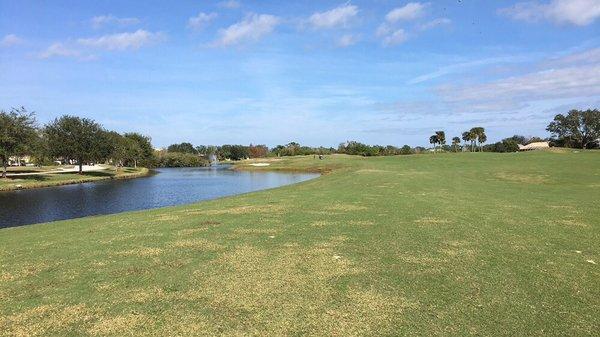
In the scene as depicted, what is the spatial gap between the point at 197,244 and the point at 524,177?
102ft

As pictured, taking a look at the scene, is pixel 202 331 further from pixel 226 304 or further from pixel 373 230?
pixel 373 230

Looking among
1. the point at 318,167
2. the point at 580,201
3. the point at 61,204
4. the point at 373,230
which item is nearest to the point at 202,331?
the point at 373,230

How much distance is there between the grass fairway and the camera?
5949 millimetres

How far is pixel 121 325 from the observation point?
595cm

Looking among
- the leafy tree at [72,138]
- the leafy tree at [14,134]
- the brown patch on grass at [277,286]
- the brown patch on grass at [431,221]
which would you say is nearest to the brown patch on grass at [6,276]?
the brown patch on grass at [277,286]

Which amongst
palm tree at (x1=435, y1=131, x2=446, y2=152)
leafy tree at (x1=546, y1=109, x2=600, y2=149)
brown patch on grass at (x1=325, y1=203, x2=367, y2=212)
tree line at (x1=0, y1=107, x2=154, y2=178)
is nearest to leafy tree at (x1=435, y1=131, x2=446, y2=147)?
palm tree at (x1=435, y1=131, x2=446, y2=152)

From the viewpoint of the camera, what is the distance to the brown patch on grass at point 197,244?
33.6 ft

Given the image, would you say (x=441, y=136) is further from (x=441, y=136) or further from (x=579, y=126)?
(x=579, y=126)

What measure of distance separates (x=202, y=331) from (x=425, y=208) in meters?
12.4

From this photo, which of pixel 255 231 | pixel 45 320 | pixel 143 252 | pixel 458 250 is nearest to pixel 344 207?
pixel 255 231

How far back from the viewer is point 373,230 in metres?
12.0

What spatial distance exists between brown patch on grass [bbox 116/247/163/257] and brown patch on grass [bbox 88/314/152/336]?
3552mm

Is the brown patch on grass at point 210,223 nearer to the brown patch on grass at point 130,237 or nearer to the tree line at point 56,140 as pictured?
the brown patch on grass at point 130,237

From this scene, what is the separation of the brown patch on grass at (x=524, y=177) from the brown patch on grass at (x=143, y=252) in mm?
29656
